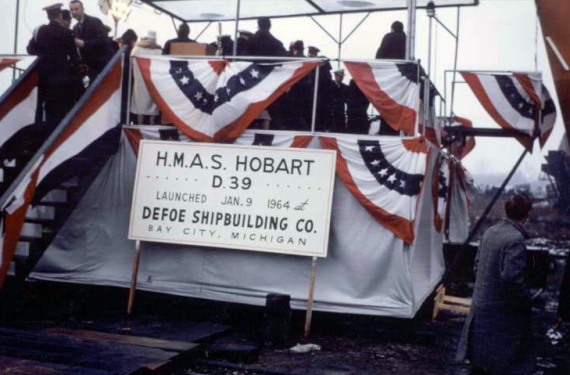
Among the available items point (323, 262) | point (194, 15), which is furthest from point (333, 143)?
point (194, 15)

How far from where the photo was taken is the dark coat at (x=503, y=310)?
18.9 ft

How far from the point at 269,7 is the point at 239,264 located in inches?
266

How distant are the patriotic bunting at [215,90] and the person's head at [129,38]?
74.9 inches

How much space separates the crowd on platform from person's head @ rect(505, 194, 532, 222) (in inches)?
184

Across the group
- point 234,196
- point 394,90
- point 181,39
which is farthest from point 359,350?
point 181,39

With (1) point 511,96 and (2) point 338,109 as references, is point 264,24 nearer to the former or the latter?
(2) point 338,109

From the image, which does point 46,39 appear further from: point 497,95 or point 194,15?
point 497,95

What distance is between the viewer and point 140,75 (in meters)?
10.6

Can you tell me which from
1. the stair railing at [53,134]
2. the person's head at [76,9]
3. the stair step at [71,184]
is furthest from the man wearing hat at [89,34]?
the stair step at [71,184]

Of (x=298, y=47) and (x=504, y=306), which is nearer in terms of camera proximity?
(x=504, y=306)

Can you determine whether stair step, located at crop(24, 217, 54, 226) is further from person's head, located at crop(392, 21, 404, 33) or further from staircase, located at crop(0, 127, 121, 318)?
person's head, located at crop(392, 21, 404, 33)

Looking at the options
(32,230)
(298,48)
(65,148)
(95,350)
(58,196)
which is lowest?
(95,350)

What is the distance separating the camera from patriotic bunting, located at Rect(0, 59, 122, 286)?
26.8 ft

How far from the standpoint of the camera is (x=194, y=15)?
15.4 metres
